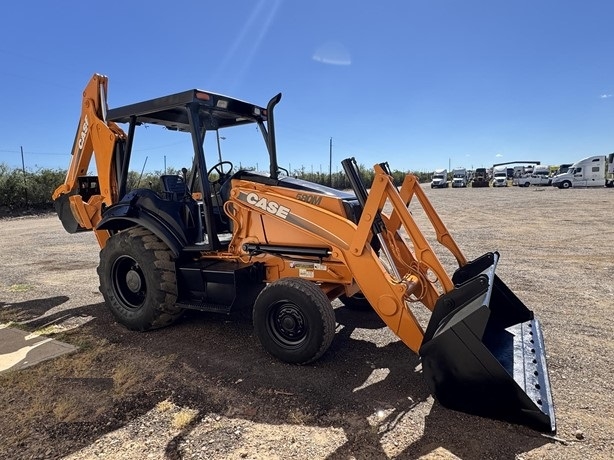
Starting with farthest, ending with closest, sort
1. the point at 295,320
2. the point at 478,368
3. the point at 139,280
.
Result: the point at 139,280, the point at 295,320, the point at 478,368

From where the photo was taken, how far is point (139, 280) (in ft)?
15.4

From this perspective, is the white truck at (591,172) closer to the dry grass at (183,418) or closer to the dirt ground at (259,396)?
the dirt ground at (259,396)

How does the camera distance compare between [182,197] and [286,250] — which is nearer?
[286,250]

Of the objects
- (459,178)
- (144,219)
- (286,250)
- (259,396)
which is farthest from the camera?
(459,178)

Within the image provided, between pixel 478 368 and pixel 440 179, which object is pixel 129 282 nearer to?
pixel 478 368

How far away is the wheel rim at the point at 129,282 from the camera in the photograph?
4.73 m

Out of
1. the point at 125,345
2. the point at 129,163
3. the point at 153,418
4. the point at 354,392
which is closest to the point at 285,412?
the point at 354,392

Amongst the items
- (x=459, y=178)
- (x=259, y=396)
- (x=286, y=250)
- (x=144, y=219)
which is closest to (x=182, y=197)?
(x=144, y=219)

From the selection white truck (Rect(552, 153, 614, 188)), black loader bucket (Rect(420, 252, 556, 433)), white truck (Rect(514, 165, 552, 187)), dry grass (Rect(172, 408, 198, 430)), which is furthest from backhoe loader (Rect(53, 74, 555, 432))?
white truck (Rect(514, 165, 552, 187))

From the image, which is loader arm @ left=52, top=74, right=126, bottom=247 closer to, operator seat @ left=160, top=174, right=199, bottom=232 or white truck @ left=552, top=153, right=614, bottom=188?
operator seat @ left=160, top=174, right=199, bottom=232

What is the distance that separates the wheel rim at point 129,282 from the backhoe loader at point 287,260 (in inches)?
0.6

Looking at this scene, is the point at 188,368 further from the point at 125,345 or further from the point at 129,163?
the point at 129,163

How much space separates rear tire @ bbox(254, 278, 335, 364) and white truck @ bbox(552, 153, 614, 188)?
120 feet

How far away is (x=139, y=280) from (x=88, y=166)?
204 cm
